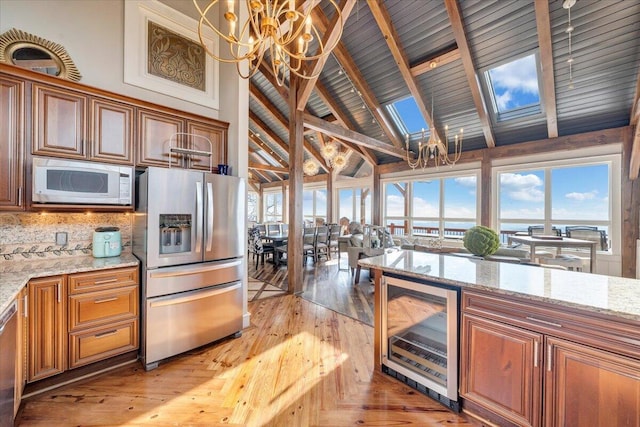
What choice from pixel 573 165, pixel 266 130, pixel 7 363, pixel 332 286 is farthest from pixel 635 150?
pixel 266 130

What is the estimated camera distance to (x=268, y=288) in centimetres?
466

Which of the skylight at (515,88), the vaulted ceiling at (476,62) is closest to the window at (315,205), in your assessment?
the vaulted ceiling at (476,62)

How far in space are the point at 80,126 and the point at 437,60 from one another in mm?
4997

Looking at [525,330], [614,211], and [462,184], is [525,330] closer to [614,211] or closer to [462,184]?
[614,211]

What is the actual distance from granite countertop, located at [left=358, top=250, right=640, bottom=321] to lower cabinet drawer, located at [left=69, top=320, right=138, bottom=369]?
2.12m

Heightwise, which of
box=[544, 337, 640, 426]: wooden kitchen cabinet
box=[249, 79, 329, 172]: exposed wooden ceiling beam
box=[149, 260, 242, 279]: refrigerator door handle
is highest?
box=[249, 79, 329, 172]: exposed wooden ceiling beam

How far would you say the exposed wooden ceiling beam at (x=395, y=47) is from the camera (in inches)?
157

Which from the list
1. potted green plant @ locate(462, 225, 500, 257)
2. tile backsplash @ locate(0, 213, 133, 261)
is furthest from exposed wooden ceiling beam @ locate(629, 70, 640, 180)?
tile backsplash @ locate(0, 213, 133, 261)

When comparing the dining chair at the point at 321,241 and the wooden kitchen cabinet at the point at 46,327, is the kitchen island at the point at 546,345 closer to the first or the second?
the wooden kitchen cabinet at the point at 46,327

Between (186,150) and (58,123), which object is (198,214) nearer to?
(186,150)

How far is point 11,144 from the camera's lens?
6.57ft

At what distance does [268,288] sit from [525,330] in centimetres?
385

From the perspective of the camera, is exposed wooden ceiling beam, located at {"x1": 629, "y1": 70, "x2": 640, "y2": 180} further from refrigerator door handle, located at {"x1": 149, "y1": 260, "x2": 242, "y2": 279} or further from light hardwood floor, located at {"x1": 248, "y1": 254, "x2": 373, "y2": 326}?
refrigerator door handle, located at {"x1": 149, "y1": 260, "x2": 242, "y2": 279}

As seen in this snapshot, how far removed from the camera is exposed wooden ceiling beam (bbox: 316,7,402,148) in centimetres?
494
